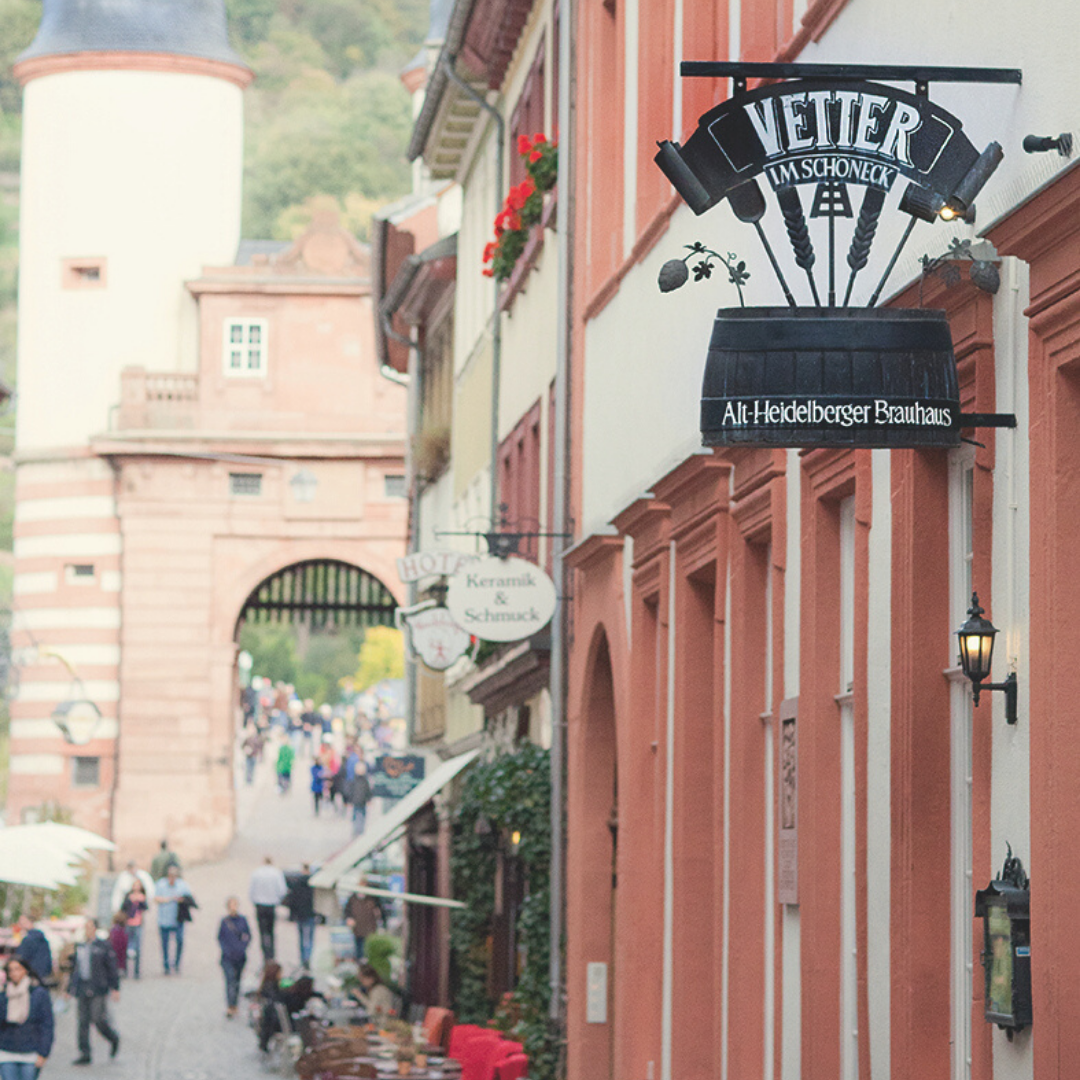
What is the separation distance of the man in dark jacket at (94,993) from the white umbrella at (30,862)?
77 centimetres

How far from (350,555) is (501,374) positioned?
1099 inches

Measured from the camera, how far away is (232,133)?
54750mm

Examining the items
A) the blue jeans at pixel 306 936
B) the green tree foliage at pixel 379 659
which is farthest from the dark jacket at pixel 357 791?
the green tree foliage at pixel 379 659

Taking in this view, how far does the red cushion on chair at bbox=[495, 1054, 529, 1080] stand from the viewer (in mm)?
17016

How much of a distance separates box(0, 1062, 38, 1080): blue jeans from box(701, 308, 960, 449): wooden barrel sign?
11468mm

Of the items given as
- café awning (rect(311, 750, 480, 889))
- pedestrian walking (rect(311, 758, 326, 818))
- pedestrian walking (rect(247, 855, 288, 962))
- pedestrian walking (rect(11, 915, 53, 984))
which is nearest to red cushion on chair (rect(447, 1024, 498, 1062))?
pedestrian walking (rect(11, 915, 53, 984))

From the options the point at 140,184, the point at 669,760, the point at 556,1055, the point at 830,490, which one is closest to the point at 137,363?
the point at 140,184

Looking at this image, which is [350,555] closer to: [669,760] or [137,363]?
[137,363]

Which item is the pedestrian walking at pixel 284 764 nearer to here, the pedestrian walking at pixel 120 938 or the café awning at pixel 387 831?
the pedestrian walking at pixel 120 938

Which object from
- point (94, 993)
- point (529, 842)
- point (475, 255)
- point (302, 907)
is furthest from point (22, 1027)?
point (302, 907)

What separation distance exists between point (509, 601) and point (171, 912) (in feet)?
52.3

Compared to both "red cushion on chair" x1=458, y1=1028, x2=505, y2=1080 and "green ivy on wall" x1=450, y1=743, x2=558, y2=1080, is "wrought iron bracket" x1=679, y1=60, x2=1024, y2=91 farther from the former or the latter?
"red cushion on chair" x1=458, y1=1028, x2=505, y2=1080

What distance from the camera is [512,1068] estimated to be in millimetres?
17047

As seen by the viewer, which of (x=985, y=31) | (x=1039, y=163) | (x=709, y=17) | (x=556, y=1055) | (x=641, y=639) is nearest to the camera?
(x=1039, y=163)
